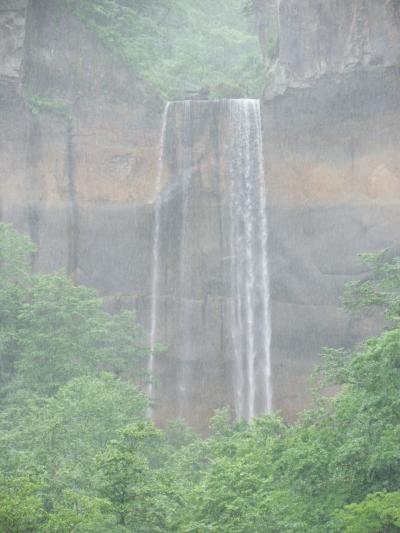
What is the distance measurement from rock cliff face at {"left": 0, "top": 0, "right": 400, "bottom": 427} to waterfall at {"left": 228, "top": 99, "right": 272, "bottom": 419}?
1.15 feet

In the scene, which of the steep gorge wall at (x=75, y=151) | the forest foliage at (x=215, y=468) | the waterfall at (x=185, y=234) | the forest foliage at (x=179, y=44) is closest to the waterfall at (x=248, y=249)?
the waterfall at (x=185, y=234)

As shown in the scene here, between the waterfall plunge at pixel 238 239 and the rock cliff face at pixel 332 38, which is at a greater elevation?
the rock cliff face at pixel 332 38

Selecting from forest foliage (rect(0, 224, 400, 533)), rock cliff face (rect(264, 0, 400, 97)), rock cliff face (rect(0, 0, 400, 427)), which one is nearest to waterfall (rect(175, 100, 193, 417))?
rock cliff face (rect(0, 0, 400, 427))

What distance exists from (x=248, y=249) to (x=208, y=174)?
310 cm

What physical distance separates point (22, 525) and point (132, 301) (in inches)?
860

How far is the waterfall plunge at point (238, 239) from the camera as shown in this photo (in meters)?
35.9

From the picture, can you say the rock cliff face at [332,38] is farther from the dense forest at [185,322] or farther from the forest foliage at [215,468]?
the forest foliage at [215,468]

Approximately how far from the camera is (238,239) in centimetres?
3653

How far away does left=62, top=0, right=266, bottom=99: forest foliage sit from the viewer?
3838cm

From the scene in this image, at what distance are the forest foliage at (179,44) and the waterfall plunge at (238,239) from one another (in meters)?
2.32

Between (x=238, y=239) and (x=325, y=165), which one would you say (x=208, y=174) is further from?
(x=325, y=165)

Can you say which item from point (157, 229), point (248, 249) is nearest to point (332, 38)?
point (248, 249)

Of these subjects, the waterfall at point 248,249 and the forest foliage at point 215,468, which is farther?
the waterfall at point 248,249

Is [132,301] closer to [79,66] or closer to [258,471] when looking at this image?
[79,66]
